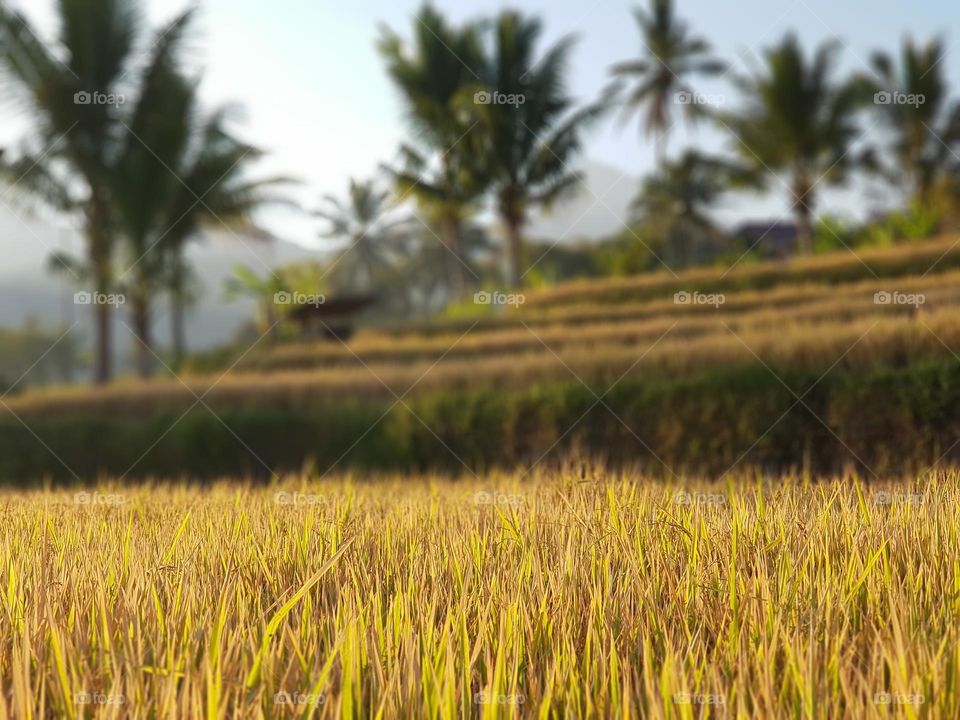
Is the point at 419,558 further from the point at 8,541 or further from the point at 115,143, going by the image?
the point at 115,143

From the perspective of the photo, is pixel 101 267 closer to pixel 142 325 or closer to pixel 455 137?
pixel 142 325

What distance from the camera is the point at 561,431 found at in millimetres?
8094

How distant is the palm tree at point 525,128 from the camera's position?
82.5 feet

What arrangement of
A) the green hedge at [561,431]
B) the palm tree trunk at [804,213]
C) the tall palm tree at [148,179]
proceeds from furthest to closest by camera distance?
the palm tree trunk at [804,213]
the tall palm tree at [148,179]
the green hedge at [561,431]

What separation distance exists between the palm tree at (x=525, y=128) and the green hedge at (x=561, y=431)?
16.0 metres

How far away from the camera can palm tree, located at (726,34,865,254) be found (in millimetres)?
27891

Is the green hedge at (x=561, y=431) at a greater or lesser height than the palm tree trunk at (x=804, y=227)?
lesser

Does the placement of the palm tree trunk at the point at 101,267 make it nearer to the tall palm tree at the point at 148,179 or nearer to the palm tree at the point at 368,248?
the tall palm tree at the point at 148,179

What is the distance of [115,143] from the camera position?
17.9m

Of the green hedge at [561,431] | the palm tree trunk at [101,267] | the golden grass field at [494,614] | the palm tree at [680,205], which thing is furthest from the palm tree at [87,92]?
the palm tree at [680,205]

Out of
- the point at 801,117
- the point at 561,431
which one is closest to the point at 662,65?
the point at 801,117

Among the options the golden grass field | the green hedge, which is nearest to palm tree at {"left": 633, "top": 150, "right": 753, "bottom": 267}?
the green hedge

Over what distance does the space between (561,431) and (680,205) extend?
36.6 m

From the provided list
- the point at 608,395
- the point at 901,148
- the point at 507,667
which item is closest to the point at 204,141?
the point at 608,395
